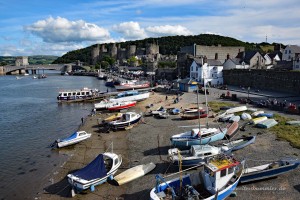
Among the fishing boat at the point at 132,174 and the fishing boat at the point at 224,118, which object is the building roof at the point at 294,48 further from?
the fishing boat at the point at 132,174

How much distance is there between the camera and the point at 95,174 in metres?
17.5

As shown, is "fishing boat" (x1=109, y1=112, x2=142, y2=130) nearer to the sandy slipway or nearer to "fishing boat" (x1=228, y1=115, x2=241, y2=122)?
the sandy slipway

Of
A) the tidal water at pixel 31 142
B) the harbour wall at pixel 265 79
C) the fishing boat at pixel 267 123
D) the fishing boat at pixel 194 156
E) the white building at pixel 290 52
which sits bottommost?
the tidal water at pixel 31 142

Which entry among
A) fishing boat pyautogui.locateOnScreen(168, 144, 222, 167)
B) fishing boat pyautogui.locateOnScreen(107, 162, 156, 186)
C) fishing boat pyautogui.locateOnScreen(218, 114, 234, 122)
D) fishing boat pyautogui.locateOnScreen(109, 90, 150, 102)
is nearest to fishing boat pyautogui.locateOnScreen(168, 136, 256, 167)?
fishing boat pyautogui.locateOnScreen(168, 144, 222, 167)

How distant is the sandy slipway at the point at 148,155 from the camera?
53.5 ft

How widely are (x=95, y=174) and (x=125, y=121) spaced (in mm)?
12978

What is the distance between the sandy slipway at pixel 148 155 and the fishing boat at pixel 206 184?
1.27 m

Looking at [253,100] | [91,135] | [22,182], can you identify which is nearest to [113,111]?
[91,135]

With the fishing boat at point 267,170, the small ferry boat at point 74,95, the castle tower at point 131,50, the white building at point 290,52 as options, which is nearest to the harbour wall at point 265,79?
the white building at point 290,52

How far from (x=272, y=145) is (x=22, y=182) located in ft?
58.7

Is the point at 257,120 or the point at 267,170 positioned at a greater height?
the point at 257,120

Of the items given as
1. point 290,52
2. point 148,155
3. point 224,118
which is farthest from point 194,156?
point 290,52

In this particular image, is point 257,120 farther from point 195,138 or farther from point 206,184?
point 206,184

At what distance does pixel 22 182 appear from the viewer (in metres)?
18.8
